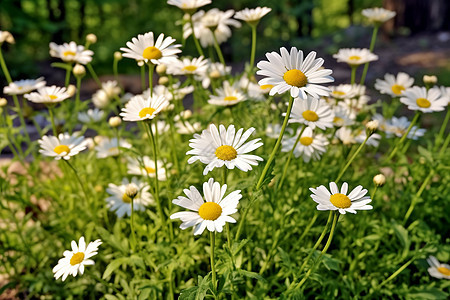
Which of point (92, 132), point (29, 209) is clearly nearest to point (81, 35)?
point (92, 132)

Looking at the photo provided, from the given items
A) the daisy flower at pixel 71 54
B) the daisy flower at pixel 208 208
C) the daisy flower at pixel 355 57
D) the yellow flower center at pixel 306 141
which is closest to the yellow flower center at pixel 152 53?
the daisy flower at pixel 208 208

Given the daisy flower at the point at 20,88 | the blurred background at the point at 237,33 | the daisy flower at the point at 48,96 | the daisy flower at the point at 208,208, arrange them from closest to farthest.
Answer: the daisy flower at the point at 208,208
the daisy flower at the point at 48,96
the daisy flower at the point at 20,88
the blurred background at the point at 237,33

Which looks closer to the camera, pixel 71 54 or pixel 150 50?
A: pixel 150 50

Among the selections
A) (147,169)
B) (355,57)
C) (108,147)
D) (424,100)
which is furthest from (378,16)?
(108,147)

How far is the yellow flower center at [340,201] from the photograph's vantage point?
1431mm

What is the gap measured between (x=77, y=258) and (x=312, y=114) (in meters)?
1.22

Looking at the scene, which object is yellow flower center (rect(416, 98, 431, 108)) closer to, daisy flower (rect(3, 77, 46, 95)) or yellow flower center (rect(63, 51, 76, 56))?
yellow flower center (rect(63, 51, 76, 56))

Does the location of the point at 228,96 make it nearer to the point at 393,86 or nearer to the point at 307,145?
the point at 307,145

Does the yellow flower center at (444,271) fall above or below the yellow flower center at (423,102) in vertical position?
below

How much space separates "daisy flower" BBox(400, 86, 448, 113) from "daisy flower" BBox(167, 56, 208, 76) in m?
1.06

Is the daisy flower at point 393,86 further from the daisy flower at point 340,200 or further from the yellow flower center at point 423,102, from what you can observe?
the daisy flower at point 340,200

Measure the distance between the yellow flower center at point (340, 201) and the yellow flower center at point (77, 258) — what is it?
39.2 inches

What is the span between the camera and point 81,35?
822cm

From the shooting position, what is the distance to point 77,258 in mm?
1630
